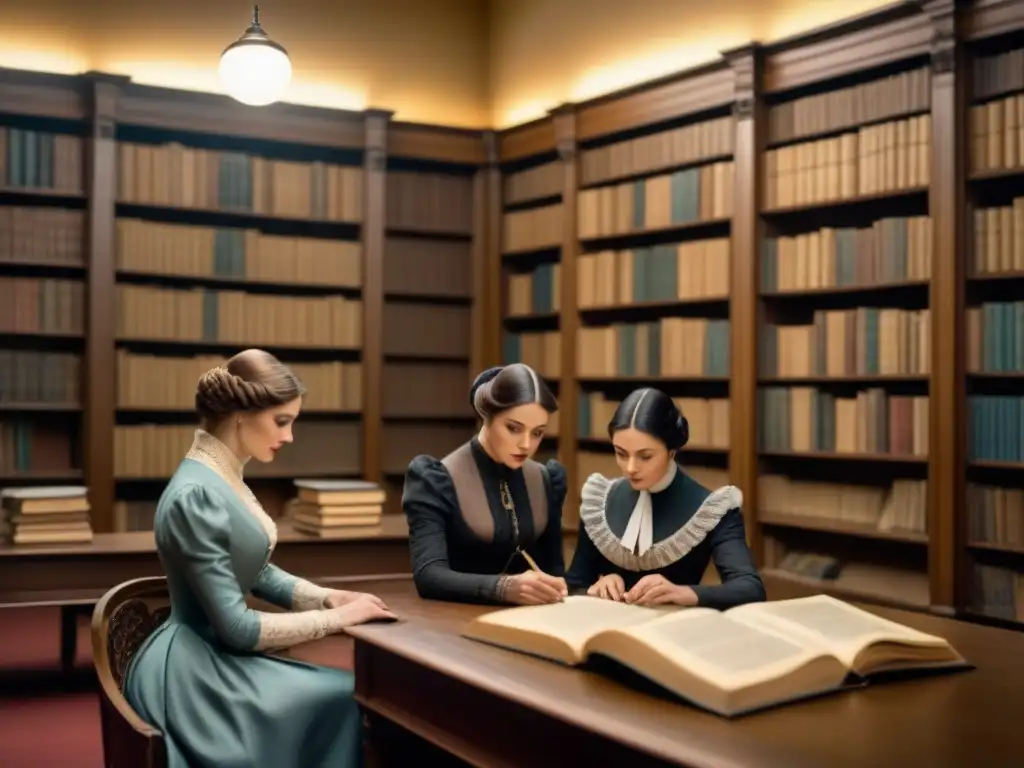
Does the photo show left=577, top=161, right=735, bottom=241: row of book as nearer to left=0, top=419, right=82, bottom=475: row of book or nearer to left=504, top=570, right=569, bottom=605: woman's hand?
left=0, top=419, right=82, bottom=475: row of book

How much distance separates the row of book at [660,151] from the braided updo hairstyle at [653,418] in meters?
3.24

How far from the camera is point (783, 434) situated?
5.45 metres

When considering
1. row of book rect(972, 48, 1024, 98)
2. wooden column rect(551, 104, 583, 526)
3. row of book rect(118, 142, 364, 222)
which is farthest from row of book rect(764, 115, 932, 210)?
row of book rect(118, 142, 364, 222)

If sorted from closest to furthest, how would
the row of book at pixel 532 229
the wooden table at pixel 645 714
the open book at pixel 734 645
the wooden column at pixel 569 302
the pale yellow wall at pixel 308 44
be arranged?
the wooden table at pixel 645 714 → the open book at pixel 734 645 → the pale yellow wall at pixel 308 44 → the wooden column at pixel 569 302 → the row of book at pixel 532 229

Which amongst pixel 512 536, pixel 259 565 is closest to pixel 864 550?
pixel 512 536

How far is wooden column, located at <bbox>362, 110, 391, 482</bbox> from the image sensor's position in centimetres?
683

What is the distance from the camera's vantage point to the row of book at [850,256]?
484 centimetres

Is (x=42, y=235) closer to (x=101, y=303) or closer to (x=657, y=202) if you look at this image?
(x=101, y=303)

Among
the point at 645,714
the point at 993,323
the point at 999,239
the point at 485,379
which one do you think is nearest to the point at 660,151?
the point at 999,239

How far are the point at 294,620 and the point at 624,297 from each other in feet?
13.7

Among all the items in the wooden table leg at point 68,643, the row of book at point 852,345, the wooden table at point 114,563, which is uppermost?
the row of book at point 852,345

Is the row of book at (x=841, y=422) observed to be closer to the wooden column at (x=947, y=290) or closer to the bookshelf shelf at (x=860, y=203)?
the wooden column at (x=947, y=290)

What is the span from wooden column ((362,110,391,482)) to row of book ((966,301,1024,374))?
335 cm

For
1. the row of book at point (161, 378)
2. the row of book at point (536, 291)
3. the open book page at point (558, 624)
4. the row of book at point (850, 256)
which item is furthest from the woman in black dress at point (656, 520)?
the row of book at point (536, 291)
